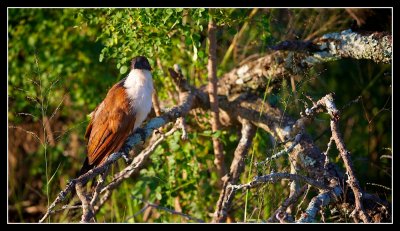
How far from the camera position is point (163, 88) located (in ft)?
16.5

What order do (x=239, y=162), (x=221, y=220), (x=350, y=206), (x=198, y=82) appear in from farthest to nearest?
(x=198, y=82) → (x=239, y=162) → (x=221, y=220) → (x=350, y=206)

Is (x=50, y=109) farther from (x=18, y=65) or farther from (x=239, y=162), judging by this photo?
(x=239, y=162)

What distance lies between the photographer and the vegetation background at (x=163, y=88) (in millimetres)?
4125

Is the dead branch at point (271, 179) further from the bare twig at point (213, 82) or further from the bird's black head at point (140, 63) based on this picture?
the bare twig at point (213, 82)

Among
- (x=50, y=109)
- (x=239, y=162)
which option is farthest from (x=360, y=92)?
(x=50, y=109)

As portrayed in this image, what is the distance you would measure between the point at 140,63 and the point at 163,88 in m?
1.02

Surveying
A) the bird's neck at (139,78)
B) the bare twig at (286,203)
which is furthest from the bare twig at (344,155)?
the bird's neck at (139,78)

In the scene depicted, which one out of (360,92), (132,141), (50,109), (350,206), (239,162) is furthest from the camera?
(360,92)

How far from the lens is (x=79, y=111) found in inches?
251

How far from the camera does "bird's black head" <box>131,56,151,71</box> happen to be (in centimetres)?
403

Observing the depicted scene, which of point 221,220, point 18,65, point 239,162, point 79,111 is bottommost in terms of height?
point 221,220

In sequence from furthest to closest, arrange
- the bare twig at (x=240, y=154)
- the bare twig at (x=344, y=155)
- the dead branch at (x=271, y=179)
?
the bare twig at (x=240, y=154), the bare twig at (x=344, y=155), the dead branch at (x=271, y=179)

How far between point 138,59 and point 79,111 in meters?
2.50

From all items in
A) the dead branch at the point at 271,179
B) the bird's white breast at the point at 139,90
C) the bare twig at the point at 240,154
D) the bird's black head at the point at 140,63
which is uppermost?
the bird's black head at the point at 140,63
